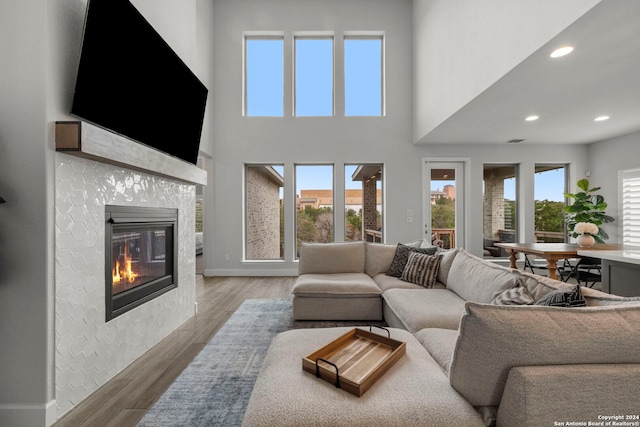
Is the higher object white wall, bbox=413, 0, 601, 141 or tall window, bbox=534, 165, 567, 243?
white wall, bbox=413, 0, 601, 141

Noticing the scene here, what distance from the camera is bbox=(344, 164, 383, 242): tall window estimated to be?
586cm

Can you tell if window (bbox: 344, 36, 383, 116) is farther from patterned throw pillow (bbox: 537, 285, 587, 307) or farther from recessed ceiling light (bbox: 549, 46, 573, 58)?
patterned throw pillow (bbox: 537, 285, 587, 307)

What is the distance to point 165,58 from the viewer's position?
2586mm

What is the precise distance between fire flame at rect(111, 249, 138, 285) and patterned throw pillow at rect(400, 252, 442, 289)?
103 inches

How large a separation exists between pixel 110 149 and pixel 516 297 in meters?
2.67

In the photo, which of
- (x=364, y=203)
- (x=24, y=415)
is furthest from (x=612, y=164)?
(x=24, y=415)

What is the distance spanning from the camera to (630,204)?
4.88 meters

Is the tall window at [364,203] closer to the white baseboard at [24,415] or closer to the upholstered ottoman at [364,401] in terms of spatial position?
the upholstered ottoman at [364,401]

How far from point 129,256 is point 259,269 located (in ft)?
10.7

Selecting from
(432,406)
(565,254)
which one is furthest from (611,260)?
(432,406)

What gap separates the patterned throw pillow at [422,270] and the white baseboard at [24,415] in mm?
2962

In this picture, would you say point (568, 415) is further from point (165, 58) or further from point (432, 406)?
point (165, 58)

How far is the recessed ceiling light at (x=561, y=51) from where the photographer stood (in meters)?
2.29

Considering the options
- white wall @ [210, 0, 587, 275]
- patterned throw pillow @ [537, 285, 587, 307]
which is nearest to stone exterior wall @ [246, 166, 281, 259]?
white wall @ [210, 0, 587, 275]
